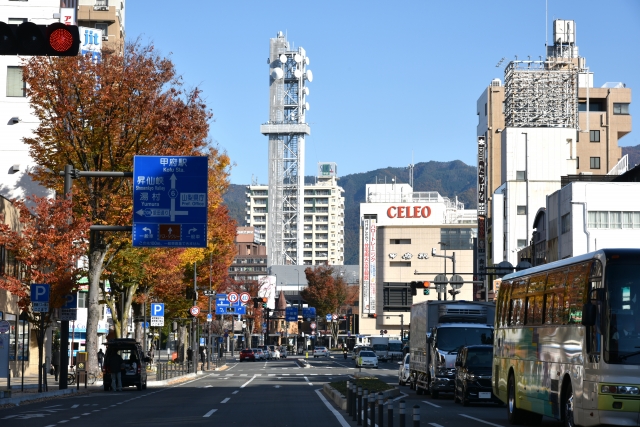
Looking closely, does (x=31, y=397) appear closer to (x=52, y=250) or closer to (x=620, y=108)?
(x=52, y=250)

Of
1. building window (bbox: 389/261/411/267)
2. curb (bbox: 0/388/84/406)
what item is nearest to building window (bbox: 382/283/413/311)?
curb (bbox: 0/388/84/406)

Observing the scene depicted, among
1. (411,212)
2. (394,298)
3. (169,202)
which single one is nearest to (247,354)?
(394,298)

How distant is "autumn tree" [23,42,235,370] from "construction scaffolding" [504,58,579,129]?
6577 cm

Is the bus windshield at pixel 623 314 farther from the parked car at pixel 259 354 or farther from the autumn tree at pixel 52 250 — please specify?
the parked car at pixel 259 354

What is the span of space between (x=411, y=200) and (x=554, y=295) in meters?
151

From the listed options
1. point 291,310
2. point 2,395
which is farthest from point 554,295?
point 291,310

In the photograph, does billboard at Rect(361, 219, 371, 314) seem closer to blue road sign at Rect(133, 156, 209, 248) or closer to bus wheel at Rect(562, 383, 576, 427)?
blue road sign at Rect(133, 156, 209, 248)

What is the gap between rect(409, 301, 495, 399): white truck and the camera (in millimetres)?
34000

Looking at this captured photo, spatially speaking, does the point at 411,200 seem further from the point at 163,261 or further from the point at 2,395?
the point at 2,395

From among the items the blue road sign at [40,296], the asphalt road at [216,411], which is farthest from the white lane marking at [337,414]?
the blue road sign at [40,296]

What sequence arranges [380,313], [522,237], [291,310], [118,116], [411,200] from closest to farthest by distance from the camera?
[118,116], [522,237], [291,310], [380,313], [411,200]

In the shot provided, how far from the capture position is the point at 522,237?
307ft

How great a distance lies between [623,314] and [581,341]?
3.53 ft

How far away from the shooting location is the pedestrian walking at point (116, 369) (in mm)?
39469
